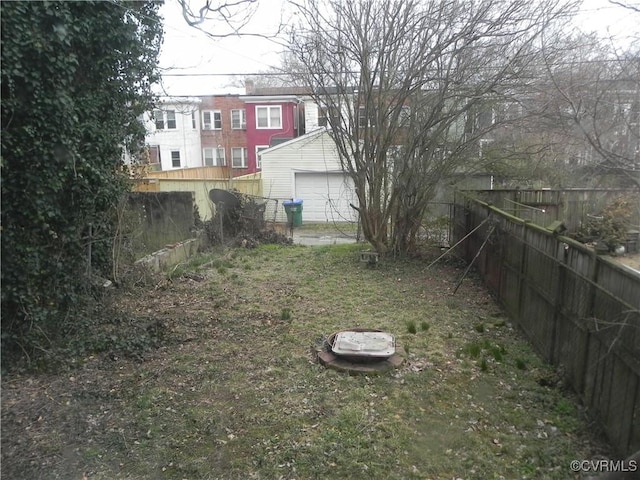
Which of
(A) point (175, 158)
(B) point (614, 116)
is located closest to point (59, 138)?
(B) point (614, 116)

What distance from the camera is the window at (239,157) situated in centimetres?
2725

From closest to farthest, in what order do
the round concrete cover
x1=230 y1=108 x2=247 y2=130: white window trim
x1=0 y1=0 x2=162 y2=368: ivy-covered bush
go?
1. x1=0 y1=0 x2=162 y2=368: ivy-covered bush
2. the round concrete cover
3. x1=230 y1=108 x2=247 y2=130: white window trim

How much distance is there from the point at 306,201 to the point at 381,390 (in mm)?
15127

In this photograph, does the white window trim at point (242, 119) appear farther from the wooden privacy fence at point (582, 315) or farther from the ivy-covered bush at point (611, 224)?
the wooden privacy fence at point (582, 315)

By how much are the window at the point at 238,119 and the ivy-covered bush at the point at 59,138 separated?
2223 cm

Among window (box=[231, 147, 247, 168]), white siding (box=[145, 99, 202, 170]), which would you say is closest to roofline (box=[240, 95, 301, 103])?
window (box=[231, 147, 247, 168])

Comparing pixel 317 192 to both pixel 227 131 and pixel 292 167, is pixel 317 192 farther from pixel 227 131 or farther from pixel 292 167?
pixel 227 131

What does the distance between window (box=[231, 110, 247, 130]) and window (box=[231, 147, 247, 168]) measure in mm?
1323

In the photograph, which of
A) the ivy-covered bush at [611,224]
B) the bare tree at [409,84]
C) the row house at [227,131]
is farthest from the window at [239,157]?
the ivy-covered bush at [611,224]

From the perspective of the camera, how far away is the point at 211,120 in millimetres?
28266

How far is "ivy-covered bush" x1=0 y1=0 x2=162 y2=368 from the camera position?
153 inches

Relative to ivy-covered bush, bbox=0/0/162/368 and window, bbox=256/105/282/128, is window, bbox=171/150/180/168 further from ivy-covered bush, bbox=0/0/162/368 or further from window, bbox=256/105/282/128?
ivy-covered bush, bbox=0/0/162/368

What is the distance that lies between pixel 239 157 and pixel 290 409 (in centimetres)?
2494

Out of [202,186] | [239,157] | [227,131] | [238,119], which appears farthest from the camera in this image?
[239,157]
